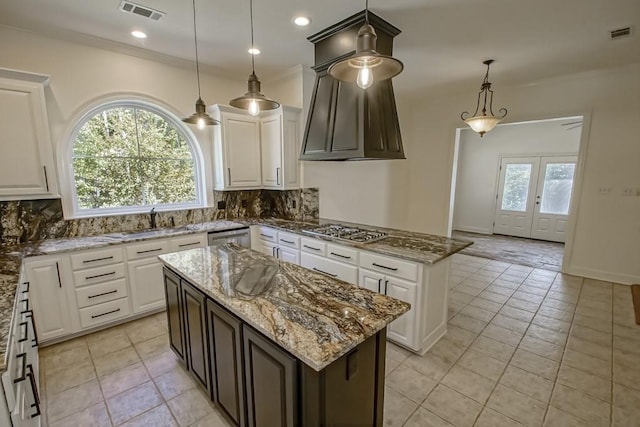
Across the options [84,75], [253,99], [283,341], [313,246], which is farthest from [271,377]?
[84,75]

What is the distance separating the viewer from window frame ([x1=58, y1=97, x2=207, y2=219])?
2.96 meters

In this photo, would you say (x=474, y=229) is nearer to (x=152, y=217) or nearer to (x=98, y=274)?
(x=152, y=217)

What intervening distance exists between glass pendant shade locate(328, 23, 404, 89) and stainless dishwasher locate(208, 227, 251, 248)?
2.62 metres

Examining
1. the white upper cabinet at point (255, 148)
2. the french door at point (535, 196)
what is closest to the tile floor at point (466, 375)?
the white upper cabinet at point (255, 148)

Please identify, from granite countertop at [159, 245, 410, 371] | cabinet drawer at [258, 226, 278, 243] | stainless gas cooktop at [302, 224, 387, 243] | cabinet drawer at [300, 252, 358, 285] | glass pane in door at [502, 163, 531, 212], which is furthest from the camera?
glass pane in door at [502, 163, 531, 212]

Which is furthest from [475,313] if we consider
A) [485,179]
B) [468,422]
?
[485,179]

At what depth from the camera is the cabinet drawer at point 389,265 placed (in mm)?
2283

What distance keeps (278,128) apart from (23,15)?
96.0 inches

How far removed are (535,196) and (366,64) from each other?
7044mm

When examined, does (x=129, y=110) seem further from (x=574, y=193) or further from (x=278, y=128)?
(x=574, y=193)

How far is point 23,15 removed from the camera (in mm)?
2426

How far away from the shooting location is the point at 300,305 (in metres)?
1.45

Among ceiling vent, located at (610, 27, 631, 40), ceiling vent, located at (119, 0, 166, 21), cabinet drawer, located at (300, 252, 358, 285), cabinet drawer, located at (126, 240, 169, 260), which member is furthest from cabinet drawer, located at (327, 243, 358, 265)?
ceiling vent, located at (610, 27, 631, 40)

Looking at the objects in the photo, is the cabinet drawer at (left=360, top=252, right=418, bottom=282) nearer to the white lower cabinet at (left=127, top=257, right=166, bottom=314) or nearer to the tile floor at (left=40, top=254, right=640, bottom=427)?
the tile floor at (left=40, top=254, right=640, bottom=427)
